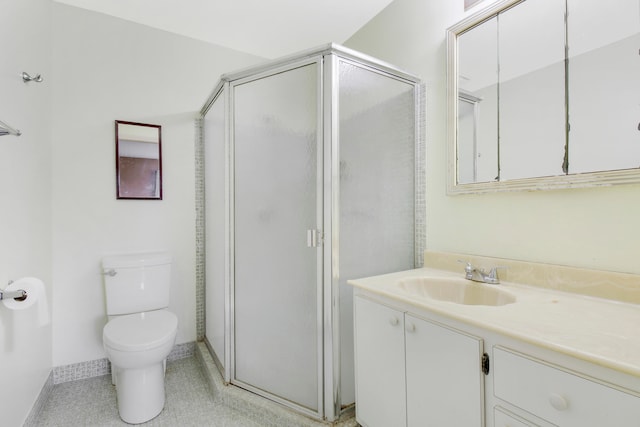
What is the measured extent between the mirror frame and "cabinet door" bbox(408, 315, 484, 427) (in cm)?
76

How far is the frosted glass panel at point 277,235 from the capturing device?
1.51 m

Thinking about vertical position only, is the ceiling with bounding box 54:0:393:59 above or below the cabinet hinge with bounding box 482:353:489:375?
above

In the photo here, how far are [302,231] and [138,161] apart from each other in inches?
58.9

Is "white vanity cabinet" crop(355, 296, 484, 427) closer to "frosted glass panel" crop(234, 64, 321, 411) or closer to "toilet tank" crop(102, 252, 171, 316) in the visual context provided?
"frosted glass panel" crop(234, 64, 321, 411)

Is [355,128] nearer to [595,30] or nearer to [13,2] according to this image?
[595,30]

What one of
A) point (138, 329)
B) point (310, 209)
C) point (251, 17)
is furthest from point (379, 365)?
point (251, 17)

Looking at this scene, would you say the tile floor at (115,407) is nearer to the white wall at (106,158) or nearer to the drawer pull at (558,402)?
the white wall at (106,158)

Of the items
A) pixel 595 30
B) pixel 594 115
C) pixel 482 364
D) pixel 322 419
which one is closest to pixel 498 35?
pixel 595 30

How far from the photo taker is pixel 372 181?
163 centimetres

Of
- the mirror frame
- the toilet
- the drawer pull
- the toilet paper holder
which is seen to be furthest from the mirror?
the drawer pull

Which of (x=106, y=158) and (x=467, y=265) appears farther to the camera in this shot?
(x=106, y=158)

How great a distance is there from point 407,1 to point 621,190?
1.59 metres

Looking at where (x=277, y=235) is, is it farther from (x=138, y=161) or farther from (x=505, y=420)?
(x=138, y=161)

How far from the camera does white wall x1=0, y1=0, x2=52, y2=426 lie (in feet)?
4.19
